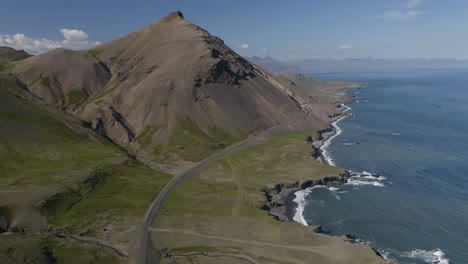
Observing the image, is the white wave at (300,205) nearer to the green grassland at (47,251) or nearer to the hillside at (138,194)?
the hillside at (138,194)

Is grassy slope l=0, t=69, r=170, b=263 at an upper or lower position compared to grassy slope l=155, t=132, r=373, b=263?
upper

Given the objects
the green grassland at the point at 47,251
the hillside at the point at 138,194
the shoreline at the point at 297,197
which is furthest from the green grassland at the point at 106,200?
the shoreline at the point at 297,197

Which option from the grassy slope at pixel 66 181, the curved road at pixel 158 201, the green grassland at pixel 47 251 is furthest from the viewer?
the grassy slope at pixel 66 181

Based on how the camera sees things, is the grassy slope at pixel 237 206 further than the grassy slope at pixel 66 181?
No

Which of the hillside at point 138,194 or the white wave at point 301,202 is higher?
the hillside at point 138,194

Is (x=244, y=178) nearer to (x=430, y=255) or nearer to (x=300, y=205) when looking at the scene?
(x=300, y=205)

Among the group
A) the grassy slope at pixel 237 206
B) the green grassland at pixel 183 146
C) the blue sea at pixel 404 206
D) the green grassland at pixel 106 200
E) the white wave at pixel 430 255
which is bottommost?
the white wave at pixel 430 255

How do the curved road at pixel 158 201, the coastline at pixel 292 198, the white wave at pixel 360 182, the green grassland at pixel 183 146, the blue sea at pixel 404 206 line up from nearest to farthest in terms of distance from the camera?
the curved road at pixel 158 201
the blue sea at pixel 404 206
the coastline at pixel 292 198
the white wave at pixel 360 182
the green grassland at pixel 183 146

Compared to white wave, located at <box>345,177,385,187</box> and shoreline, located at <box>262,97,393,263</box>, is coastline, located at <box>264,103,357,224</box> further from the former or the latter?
white wave, located at <box>345,177,385,187</box>

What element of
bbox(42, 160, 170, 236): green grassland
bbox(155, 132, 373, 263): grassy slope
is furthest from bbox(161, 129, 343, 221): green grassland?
bbox(42, 160, 170, 236): green grassland

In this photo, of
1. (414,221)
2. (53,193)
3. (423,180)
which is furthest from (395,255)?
(53,193)
